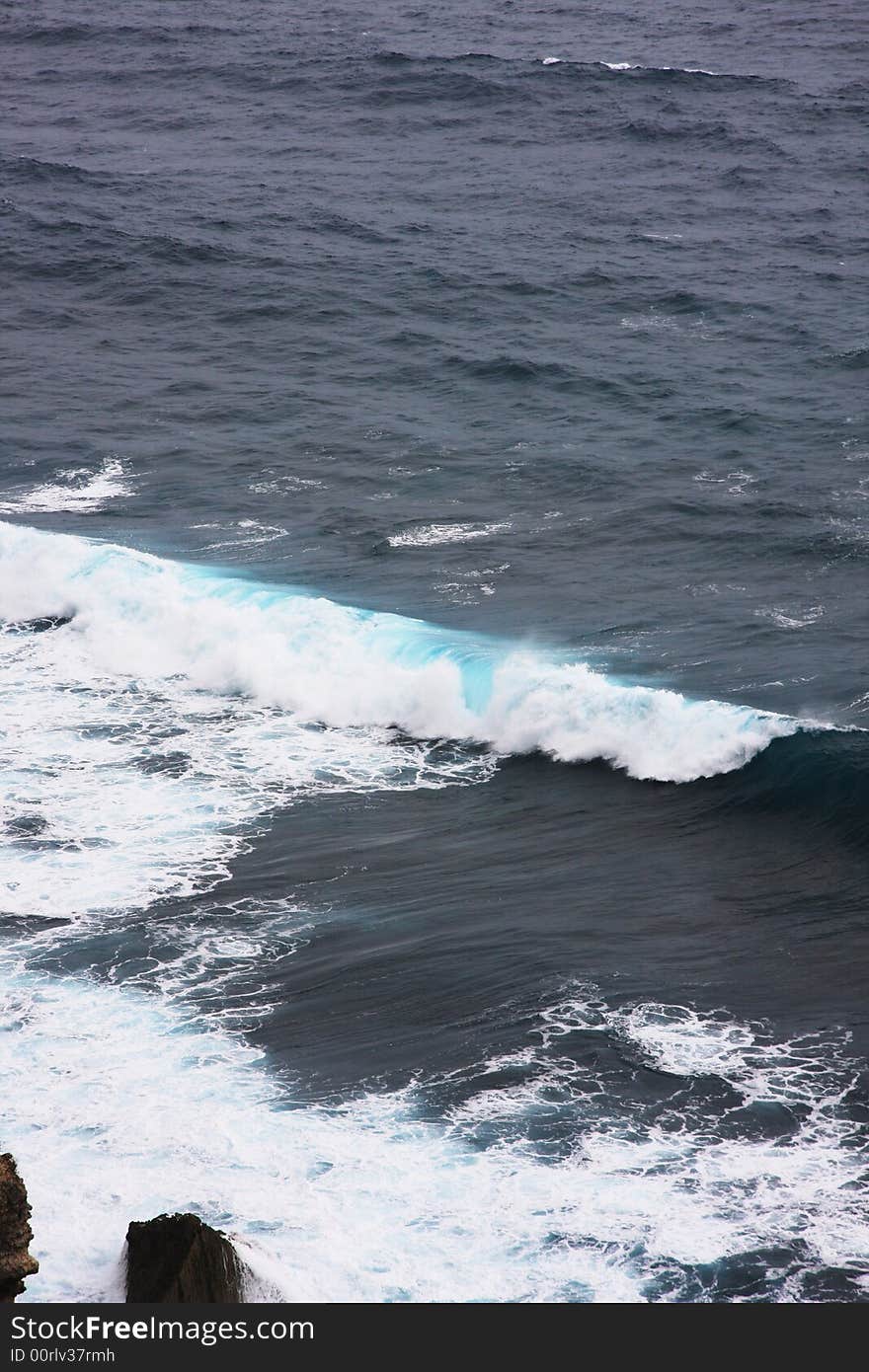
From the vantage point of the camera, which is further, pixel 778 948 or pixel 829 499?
pixel 829 499

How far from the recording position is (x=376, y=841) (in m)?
18.0

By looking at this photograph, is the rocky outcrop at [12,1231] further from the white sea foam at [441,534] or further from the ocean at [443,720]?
the white sea foam at [441,534]

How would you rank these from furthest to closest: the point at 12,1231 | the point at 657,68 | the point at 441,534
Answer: the point at 657,68, the point at 441,534, the point at 12,1231

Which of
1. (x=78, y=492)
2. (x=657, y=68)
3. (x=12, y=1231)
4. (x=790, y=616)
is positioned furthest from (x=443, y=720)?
(x=657, y=68)

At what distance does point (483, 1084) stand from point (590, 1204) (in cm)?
173

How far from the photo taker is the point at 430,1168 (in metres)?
12.4

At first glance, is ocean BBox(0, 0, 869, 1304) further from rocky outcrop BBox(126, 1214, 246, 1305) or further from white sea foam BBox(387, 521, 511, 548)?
rocky outcrop BBox(126, 1214, 246, 1305)

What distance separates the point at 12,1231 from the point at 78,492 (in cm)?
2094

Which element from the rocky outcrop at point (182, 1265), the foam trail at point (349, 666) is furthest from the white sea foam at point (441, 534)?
the rocky outcrop at point (182, 1265)

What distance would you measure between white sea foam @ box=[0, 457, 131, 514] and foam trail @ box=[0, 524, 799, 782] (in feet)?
5.49

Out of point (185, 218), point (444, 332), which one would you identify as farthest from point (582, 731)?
point (185, 218)

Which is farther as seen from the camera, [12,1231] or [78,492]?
[78,492]

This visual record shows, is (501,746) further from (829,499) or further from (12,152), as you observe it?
(12,152)

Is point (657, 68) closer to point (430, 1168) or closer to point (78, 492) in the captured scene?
point (78, 492)
